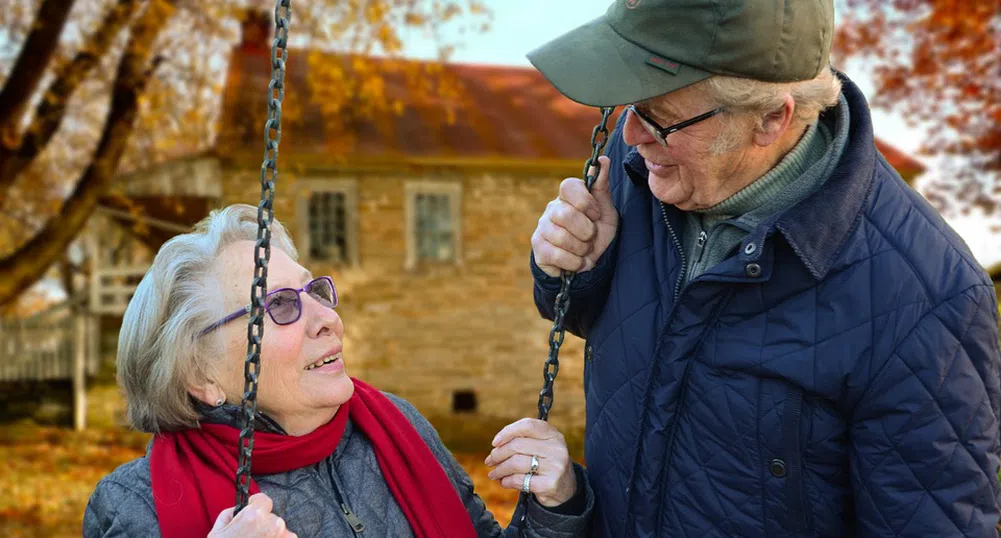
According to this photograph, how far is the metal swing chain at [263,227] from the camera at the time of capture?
1.82 metres

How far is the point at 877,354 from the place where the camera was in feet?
5.70

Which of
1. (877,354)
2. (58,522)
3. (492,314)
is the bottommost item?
(58,522)

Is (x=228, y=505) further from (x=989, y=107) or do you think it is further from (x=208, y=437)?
(x=989, y=107)

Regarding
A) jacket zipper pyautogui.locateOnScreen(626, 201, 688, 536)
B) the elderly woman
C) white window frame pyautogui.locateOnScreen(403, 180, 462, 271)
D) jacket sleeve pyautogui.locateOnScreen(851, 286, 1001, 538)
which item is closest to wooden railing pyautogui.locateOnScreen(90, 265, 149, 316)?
white window frame pyautogui.locateOnScreen(403, 180, 462, 271)

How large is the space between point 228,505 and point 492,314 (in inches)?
497

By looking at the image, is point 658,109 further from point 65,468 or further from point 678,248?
point 65,468

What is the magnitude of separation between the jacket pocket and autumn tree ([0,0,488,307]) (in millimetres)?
7738

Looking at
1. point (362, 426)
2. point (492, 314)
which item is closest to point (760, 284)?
point (362, 426)

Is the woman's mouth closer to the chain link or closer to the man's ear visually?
the chain link

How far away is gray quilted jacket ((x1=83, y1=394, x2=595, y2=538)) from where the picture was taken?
2066 mm

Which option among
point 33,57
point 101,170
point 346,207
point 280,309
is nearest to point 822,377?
point 280,309

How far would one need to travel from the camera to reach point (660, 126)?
1.89m

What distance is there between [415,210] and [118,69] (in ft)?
20.3

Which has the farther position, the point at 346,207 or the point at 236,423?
the point at 346,207
